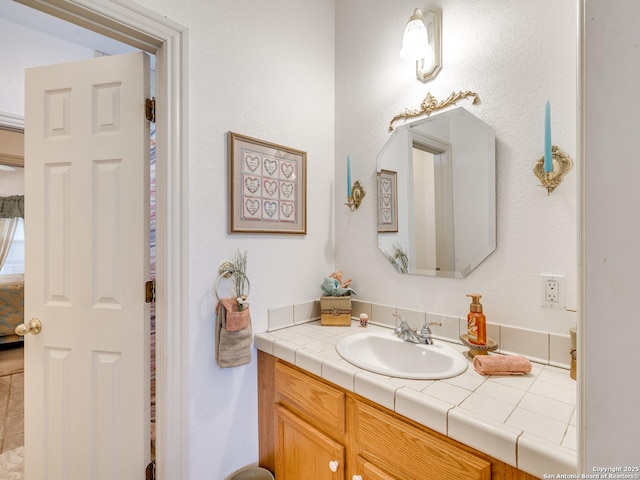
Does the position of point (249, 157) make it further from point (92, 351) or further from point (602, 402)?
point (602, 402)

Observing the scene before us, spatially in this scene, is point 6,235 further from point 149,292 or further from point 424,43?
point 424,43

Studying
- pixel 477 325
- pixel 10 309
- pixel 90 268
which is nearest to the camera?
pixel 477 325

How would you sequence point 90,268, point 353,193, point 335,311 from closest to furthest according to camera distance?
point 90,268, point 335,311, point 353,193

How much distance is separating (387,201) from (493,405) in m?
1.00

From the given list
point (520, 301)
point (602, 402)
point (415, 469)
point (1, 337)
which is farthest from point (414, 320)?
point (1, 337)

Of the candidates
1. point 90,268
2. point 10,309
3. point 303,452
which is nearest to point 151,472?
point 303,452

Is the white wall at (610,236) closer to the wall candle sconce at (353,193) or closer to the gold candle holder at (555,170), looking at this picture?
the gold candle holder at (555,170)

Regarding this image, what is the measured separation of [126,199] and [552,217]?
1617 millimetres

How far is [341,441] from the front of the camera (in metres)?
1.05

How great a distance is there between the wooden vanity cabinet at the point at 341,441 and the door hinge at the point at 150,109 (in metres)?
1.13

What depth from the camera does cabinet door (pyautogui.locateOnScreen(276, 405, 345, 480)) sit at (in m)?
1.06

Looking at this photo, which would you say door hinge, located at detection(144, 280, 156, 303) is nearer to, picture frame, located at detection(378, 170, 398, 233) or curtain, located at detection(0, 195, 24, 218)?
picture frame, located at detection(378, 170, 398, 233)

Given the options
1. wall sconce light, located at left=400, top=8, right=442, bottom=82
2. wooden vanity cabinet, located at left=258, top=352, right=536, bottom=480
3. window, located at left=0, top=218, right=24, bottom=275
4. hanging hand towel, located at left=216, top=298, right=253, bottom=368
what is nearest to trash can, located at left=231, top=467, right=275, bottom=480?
wooden vanity cabinet, located at left=258, top=352, right=536, bottom=480

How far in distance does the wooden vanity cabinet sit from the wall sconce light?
4.63 ft
